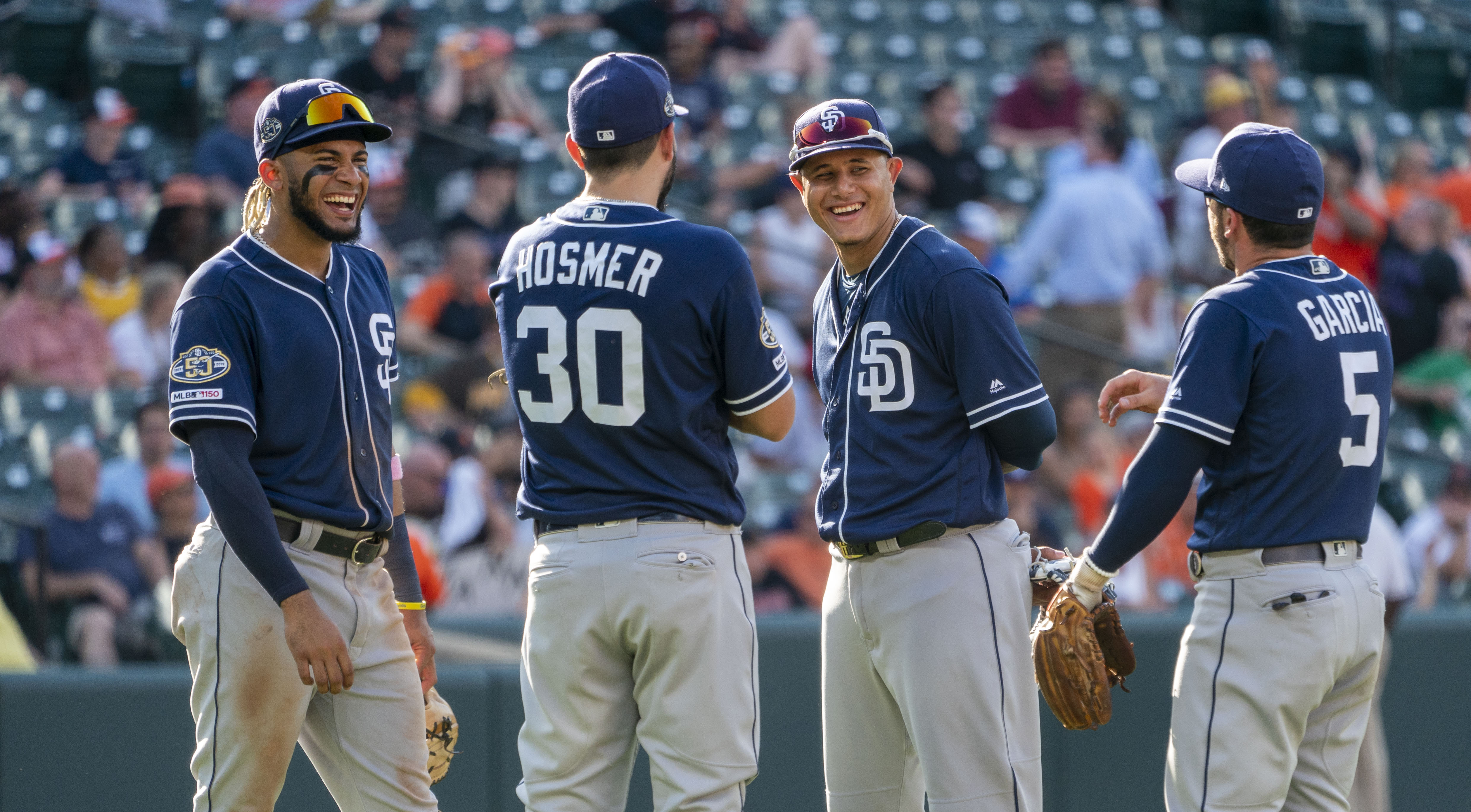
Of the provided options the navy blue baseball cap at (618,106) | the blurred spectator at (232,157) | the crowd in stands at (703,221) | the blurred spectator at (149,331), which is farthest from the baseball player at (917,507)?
the blurred spectator at (232,157)

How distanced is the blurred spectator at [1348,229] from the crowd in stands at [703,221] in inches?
0.7

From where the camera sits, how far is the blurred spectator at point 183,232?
8367 millimetres

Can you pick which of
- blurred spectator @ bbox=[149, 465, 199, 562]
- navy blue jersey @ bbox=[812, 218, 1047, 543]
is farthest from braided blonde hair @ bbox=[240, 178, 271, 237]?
blurred spectator @ bbox=[149, 465, 199, 562]

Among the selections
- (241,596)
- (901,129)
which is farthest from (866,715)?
(901,129)

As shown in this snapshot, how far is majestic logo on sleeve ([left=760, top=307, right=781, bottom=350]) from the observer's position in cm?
347

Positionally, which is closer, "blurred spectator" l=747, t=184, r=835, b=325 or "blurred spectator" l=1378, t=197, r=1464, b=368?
"blurred spectator" l=747, t=184, r=835, b=325

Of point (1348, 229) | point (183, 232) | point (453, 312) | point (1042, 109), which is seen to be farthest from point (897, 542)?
point (1042, 109)

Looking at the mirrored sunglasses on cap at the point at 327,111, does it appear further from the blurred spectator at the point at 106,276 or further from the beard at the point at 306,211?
the blurred spectator at the point at 106,276

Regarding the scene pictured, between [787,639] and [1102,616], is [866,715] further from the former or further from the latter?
[787,639]

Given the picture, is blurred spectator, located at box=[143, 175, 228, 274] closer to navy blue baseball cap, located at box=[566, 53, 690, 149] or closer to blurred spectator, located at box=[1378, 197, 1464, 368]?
navy blue baseball cap, located at box=[566, 53, 690, 149]

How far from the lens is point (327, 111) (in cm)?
358

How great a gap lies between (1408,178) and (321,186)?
8928mm

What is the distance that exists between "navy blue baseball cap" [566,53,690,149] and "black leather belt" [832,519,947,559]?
1.06 metres

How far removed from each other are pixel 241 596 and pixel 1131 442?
5.39 m
